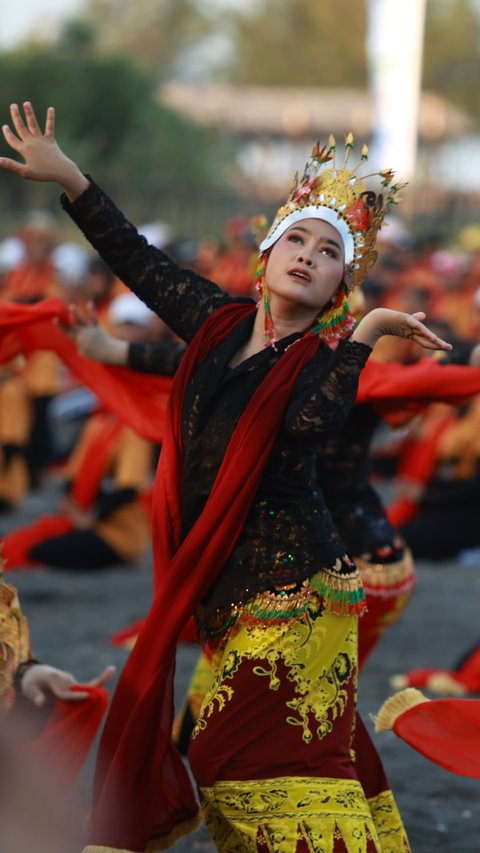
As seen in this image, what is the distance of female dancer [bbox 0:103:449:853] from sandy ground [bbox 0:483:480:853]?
0.67 m

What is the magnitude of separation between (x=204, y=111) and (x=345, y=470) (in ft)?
141

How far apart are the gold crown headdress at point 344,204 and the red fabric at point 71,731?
1.28 m

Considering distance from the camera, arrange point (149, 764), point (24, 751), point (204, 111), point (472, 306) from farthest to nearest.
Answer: point (204, 111) → point (472, 306) → point (149, 764) → point (24, 751)

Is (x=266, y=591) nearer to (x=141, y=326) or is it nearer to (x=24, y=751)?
(x=24, y=751)

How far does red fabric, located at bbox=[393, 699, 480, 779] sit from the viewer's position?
3727mm

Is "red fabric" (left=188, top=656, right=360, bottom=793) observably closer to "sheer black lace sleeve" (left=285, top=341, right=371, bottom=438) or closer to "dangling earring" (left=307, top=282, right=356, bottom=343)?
"sheer black lace sleeve" (left=285, top=341, right=371, bottom=438)

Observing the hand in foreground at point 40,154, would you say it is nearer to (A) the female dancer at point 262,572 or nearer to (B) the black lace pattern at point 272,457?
(A) the female dancer at point 262,572

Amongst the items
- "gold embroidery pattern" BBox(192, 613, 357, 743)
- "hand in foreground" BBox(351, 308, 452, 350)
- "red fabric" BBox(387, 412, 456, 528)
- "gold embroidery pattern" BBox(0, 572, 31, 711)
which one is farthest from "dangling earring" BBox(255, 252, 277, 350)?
"red fabric" BBox(387, 412, 456, 528)

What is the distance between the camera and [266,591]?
3318mm

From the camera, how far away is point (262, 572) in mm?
3336

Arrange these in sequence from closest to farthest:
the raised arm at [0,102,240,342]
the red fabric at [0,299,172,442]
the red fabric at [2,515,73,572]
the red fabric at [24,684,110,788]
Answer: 1. the raised arm at [0,102,240,342]
2. the red fabric at [24,684,110,788]
3. the red fabric at [0,299,172,442]
4. the red fabric at [2,515,73,572]

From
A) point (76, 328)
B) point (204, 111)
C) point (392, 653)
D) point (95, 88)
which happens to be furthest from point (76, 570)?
point (204, 111)

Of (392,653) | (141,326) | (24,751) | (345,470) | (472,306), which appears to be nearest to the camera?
(24,751)

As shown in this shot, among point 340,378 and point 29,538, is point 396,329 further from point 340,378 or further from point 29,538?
point 29,538
